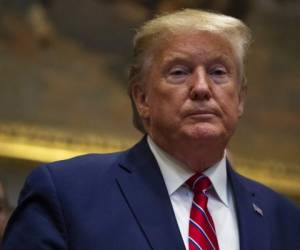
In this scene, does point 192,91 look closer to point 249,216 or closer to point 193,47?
point 193,47

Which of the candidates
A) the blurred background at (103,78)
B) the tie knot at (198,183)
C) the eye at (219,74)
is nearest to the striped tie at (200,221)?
the tie knot at (198,183)

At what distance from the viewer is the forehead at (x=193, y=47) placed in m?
2.68

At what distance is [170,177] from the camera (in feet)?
8.89

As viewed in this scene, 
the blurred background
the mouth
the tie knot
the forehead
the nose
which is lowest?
the blurred background

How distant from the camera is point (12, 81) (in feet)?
19.4

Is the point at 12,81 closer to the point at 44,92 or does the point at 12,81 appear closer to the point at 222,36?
the point at 44,92

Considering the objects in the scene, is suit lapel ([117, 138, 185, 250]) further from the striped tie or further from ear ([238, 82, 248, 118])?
ear ([238, 82, 248, 118])

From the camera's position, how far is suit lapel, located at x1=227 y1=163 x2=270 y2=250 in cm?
269

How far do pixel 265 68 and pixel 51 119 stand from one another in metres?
1.71

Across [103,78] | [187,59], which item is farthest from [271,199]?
[103,78]

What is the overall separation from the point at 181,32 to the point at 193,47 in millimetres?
78

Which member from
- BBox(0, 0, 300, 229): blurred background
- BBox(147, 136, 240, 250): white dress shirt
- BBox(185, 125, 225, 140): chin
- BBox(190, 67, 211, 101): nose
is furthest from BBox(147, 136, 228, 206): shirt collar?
BBox(0, 0, 300, 229): blurred background

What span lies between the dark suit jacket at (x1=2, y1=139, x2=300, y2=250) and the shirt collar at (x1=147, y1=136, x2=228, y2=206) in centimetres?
3

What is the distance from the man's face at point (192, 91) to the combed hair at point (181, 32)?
0.10 feet
